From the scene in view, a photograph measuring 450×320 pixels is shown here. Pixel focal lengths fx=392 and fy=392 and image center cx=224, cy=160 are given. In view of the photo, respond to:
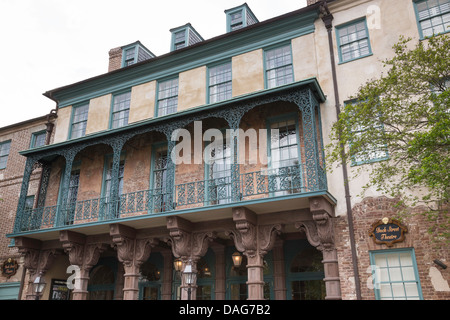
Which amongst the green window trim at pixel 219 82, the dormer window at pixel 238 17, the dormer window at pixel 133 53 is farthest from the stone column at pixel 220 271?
the dormer window at pixel 133 53

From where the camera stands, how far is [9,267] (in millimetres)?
16297

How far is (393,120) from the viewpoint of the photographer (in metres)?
8.44

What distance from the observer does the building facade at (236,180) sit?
34.1ft

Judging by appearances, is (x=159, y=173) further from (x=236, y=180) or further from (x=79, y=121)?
(x=79, y=121)

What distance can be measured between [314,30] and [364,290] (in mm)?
8136

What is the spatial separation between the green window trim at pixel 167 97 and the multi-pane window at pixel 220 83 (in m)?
1.55

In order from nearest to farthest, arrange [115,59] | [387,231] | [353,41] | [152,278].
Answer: [387,231], [353,41], [152,278], [115,59]

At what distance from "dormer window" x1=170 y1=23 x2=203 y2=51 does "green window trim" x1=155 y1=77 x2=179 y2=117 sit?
208 centimetres

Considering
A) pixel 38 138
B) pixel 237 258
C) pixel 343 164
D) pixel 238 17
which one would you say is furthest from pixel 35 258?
pixel 238 17

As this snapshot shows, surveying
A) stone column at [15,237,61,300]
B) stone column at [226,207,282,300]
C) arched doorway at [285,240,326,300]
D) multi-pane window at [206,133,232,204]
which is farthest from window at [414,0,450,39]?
stone column at [15,237,61,300]

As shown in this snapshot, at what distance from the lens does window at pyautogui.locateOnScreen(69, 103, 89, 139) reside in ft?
55.2

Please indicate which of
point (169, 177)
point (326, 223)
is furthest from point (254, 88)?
point (326, 223)

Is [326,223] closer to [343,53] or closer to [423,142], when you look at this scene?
[423,142]

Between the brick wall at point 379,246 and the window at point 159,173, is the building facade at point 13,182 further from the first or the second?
the brick wall at point 379,246
